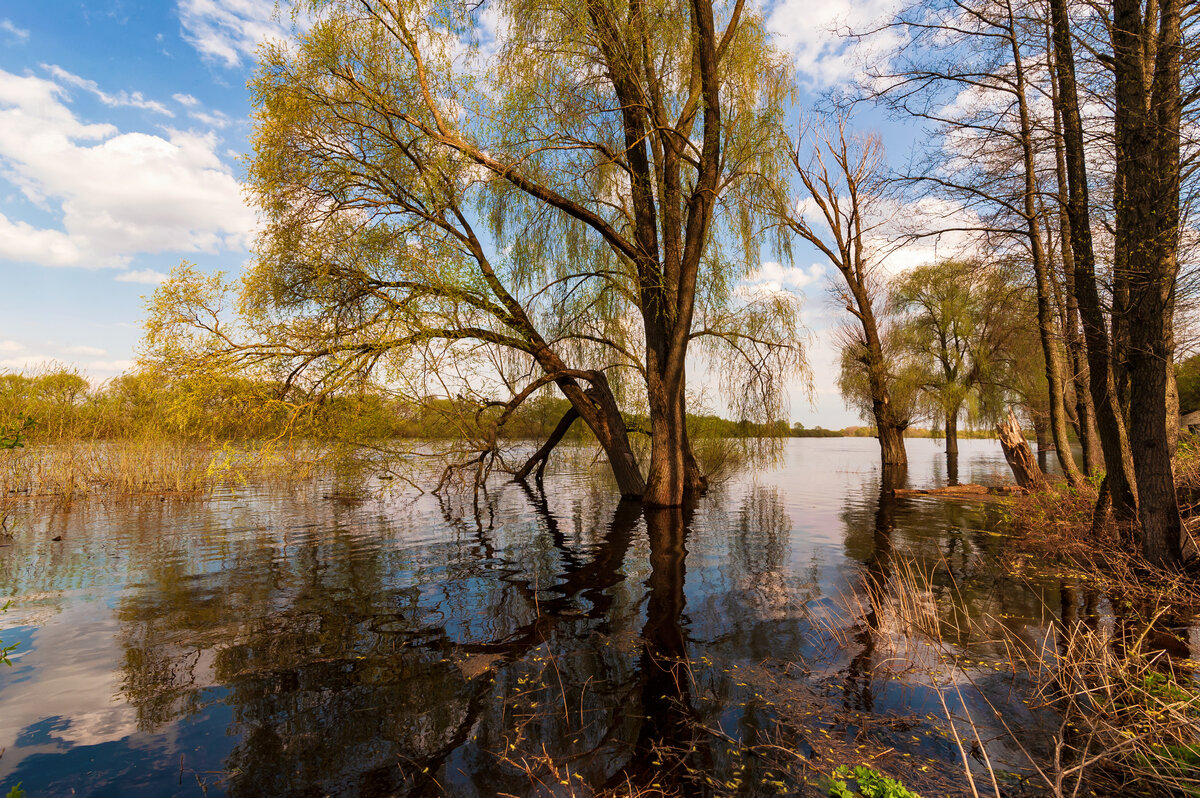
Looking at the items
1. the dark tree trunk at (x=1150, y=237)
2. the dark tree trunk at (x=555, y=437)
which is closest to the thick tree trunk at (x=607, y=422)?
the dark tree trunk at (x=555, y=437)

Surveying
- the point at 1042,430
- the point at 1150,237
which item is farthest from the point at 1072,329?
the point at 1042,430

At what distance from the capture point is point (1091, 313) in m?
7.45

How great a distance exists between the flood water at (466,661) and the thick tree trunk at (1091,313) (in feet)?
5.65

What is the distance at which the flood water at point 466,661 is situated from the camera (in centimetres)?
356

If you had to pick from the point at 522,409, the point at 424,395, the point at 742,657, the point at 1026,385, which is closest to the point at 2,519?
the point at 424,395

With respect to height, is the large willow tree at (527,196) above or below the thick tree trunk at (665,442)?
above

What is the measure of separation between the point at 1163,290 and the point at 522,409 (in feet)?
43.3

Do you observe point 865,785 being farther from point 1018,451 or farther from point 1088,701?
point 1018,451

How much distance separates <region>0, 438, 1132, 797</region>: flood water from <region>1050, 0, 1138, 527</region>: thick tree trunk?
1723 millimetres

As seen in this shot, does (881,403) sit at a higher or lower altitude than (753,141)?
lower

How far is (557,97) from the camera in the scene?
12.0 m

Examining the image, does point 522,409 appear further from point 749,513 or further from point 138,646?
point 138,646

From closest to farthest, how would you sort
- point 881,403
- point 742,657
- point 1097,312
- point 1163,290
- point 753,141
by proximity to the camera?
point 742,657 < point 1163,290 < point 1097,312 < point 753,141 < point 881,403

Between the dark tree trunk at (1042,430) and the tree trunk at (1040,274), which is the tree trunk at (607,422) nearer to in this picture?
the tree trunk at (1040,274)
